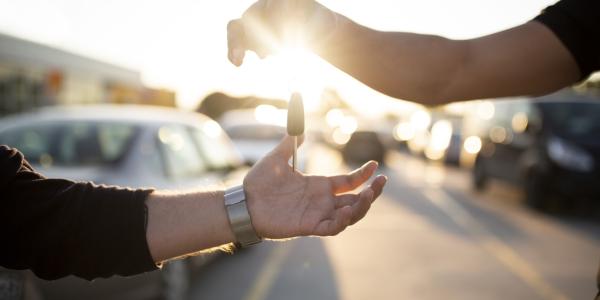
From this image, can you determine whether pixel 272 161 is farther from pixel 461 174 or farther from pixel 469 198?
pixel 461 174

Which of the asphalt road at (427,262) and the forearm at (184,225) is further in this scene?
the asphalt road at (427,262)

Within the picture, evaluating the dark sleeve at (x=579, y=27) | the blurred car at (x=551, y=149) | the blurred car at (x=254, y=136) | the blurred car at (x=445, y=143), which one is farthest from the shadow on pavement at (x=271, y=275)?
the blurred car at (x=445, y=143)

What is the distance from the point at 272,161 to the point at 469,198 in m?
12.2

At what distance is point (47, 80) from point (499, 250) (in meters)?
25.3

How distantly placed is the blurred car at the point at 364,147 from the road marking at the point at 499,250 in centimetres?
1034

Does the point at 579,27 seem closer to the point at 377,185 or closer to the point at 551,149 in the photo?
the point at 377,185

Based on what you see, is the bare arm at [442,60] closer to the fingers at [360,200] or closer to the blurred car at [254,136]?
the fingers at [360,200]

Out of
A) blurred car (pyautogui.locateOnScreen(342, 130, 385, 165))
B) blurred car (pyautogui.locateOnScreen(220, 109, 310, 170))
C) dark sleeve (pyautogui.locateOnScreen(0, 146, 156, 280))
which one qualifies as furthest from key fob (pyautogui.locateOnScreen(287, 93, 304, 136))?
blurred car (pyautogui.locateOnScreen(342, 130, 385, 165))

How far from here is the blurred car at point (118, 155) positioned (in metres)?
4.11

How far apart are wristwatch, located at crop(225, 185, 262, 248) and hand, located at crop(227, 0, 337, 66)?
376 mm

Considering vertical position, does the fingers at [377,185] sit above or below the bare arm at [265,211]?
above

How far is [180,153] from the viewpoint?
17.9 feet

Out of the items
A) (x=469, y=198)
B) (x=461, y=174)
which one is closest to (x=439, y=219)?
(x=469, y=198)

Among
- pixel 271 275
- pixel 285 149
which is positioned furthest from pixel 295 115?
pixel 271 275
